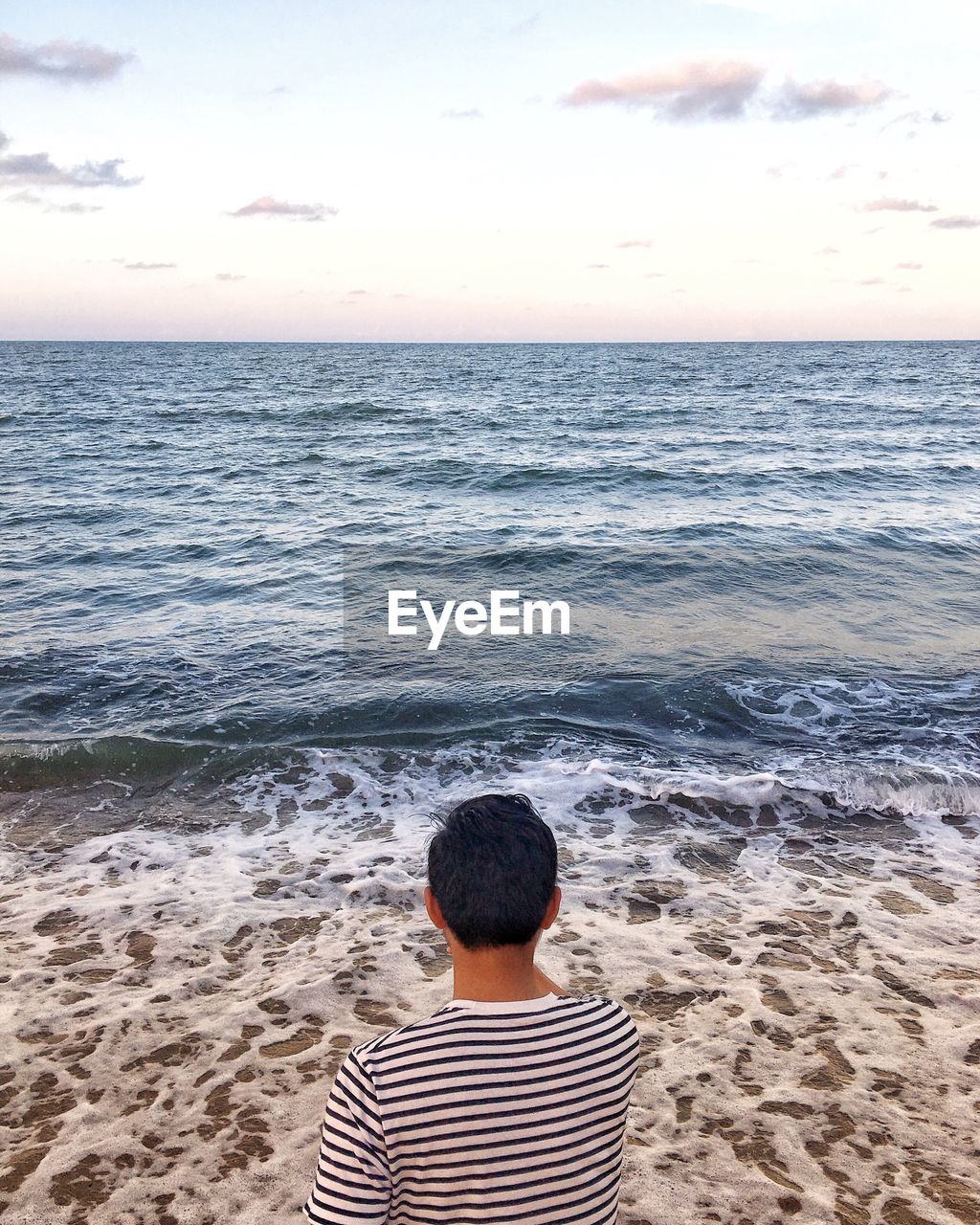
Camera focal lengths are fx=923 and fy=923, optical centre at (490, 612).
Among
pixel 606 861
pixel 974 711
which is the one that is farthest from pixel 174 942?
pixel 974 711

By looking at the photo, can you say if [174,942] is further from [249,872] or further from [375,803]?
[375,803]

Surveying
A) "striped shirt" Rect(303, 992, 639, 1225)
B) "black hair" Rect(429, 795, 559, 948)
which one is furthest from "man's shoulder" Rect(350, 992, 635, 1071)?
"black hair" Rect(429, 795, 559, 948)

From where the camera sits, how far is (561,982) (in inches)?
199

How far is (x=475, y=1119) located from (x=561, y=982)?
3.47 metres

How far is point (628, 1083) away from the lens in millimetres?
1962

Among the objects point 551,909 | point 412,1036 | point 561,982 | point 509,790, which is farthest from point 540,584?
point 412,1036

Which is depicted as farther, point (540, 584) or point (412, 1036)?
point (540, 584)

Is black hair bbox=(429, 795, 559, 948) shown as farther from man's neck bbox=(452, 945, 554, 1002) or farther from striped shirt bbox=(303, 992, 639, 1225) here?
striped shirt bbox=(303, 992, 639, 1225)

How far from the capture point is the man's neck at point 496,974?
74.4 inches

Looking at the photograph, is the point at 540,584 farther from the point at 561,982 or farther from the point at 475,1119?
the point at 475,1119

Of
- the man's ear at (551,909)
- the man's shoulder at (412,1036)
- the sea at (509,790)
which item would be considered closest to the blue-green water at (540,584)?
the sea at (509,790)

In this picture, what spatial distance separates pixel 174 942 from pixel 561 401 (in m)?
41.8

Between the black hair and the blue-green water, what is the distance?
6.64 m

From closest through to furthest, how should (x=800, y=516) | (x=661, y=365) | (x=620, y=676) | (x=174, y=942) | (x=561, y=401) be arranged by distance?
(x=174, y=942), (x=620, y=676), (x=800, y=516), (x=561, y=401), (x=661, y=365)
